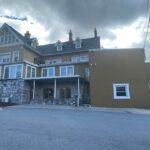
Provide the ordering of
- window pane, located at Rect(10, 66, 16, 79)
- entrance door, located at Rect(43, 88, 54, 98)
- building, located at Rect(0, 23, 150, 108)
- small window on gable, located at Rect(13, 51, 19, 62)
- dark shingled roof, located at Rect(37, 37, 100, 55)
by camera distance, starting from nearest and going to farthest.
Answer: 1. building, located at Rect(0, 23, 150, 108)
2. window pane, located at Rect(10, 66, 16, 79)
3. small window on gable, located at Rect(13, 51, 19, 62)
4. entrance door, located at Rect(43, 88, 54, 98)
5. dark shingled roof, located at Rect(37, 37, 100, 55)

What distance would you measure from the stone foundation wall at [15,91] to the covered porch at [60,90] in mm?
919

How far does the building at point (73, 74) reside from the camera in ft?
55.5

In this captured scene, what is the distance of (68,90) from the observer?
23297 millimetres

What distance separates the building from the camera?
1692 cm

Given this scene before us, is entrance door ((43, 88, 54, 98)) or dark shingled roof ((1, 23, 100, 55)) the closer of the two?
entrance door ((43, 88, 54, 98))

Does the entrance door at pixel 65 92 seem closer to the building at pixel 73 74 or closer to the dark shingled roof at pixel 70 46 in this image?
the building at pixel 73 74

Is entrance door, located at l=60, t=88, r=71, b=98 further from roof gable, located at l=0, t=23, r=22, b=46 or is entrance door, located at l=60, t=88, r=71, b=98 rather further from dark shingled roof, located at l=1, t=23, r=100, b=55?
roof gable, located at l=0, t=23, r=22, b=46

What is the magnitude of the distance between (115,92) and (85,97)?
16.6ft

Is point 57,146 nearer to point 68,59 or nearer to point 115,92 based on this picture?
point 115,92

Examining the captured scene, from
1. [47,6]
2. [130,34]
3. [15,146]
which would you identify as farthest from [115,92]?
[15,146]

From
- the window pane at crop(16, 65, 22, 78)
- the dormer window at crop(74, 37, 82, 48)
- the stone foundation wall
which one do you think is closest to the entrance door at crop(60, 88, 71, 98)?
the stone foundation wall

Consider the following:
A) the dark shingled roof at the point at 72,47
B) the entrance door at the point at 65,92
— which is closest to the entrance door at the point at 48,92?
the entrance door at the point at 65,92

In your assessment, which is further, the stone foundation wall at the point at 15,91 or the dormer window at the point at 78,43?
the dormer window at the point at 78,43

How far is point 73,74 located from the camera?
22.9 meters
